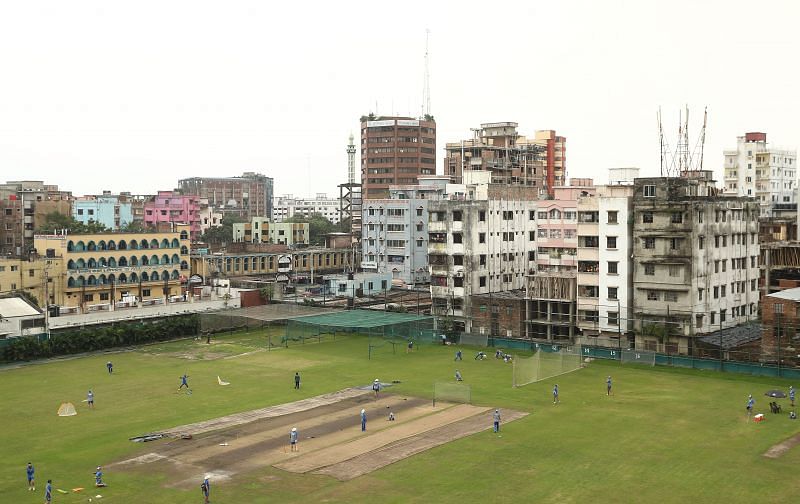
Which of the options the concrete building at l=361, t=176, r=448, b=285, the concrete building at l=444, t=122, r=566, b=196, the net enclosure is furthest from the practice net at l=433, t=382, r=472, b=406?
the concrete building at l=361, t=176, r=448, b=285

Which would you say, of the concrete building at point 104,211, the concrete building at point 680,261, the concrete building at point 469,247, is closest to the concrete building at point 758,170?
the concrete building at point 469,247

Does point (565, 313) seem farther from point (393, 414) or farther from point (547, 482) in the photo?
point (547, 482)

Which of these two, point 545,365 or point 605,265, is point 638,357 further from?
point 605,265

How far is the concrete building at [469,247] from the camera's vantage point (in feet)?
316

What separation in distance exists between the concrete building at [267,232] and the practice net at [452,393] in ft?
408

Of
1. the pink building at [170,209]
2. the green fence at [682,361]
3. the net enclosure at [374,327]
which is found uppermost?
the pink building at [170,209]

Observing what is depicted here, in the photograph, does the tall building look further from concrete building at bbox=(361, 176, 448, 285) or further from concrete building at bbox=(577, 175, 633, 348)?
concrete building at bbox=(577, 175, 633, 348)

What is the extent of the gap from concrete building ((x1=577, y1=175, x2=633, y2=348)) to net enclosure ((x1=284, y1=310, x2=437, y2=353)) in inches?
632

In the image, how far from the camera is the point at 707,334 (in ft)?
256

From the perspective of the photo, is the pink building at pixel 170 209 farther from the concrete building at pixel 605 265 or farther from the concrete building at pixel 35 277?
the concrete building at pixel 605 265

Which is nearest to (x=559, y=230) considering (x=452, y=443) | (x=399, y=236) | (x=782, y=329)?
(x=782, y=329)

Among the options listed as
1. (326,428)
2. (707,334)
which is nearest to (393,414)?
(326,428)

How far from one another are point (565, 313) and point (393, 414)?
120 feet

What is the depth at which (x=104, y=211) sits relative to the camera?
166 metres
